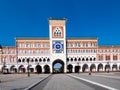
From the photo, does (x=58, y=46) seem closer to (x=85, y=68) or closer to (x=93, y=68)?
(x=85, y=68)

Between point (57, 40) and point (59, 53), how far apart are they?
5.26 metres

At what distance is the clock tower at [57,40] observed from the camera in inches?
4437

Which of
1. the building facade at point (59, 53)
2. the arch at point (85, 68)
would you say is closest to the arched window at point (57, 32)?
the building facade at point (59, 53)

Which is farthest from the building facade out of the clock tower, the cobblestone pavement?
the cobblestone pavement

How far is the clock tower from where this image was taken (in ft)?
370

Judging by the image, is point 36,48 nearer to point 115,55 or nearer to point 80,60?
point 80,60

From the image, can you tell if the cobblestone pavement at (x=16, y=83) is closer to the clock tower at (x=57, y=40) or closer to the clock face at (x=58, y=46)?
the clock tower at (x=57, y=40)

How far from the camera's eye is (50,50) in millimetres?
113312

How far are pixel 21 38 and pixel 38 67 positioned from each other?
47.1 ft

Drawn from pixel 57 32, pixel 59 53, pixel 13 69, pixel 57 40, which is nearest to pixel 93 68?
pixel 59 53

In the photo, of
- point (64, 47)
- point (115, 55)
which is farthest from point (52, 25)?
point (115, 55)

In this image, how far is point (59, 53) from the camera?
113 m

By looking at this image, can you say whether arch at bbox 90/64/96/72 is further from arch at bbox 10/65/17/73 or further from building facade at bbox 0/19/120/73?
arch at bbox 10/65/17/73

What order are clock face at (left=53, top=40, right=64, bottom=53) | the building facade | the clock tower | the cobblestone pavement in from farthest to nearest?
the building facade < clock face at (left=53, top=40, right=64, bottom=53) < the clock tower < the cobblestone pavement
